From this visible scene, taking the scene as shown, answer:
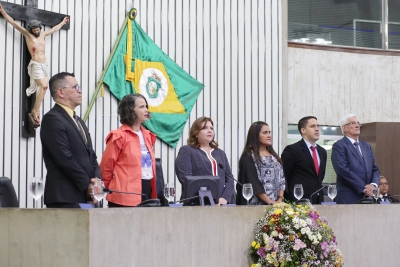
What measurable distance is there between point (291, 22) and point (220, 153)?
168 inches

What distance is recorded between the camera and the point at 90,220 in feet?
11.1

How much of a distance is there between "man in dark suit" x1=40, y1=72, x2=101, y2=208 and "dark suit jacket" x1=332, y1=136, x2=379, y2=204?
246 cm

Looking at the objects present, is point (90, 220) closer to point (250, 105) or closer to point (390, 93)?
point (250, 105)

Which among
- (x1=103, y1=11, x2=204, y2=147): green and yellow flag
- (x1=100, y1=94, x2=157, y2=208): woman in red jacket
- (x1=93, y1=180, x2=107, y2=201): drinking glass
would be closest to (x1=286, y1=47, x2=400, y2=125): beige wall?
(x1=103, y1=11, x2=204, y2=147): green and yellow flag

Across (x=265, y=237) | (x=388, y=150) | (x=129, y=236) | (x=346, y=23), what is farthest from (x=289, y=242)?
(x=346, y=23)

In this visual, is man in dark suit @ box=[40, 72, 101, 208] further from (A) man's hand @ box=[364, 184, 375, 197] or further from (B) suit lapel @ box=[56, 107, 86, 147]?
(A) man's hand @ box=[364, 184, 375, 197]

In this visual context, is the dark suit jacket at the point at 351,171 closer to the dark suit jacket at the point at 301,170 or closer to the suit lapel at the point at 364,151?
the suit lapel at the point at 364,151

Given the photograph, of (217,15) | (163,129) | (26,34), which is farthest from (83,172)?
(217,15)

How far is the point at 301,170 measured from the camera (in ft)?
19.8

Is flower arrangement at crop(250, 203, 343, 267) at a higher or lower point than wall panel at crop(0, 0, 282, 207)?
lower

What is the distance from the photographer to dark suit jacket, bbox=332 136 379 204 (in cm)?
603

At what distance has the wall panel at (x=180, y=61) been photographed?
7020 mm

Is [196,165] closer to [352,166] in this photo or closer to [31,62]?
[352,166]

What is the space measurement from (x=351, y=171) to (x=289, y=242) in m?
2.16
